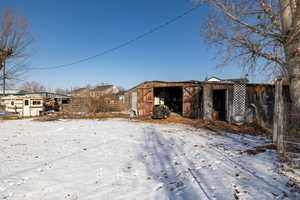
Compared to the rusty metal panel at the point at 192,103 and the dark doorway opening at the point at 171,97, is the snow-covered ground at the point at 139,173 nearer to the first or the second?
the rusty metal panel at the point at 192,103

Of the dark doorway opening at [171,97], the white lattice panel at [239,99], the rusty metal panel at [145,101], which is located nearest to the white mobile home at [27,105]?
the rusty metal panel at [145,101]

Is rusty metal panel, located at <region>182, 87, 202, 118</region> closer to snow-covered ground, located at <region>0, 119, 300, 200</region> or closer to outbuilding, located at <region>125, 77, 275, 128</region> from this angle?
outbuilding, located at <region>125, 77, 275, 128</region>

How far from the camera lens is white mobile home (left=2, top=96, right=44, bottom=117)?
45.5 ft

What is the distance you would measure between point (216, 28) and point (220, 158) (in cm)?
621

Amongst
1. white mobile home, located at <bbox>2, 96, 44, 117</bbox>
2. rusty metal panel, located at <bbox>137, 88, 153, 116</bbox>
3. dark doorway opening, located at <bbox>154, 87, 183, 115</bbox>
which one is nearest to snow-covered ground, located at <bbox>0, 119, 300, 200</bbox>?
rusty metal panel, located at <bbox>137, 88, 153, 116</bbox>

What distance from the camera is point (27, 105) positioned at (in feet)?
45.6

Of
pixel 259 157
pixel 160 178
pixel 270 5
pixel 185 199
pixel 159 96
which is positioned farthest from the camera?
pixel 159 96

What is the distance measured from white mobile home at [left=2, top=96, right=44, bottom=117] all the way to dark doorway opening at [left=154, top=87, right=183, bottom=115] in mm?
11645

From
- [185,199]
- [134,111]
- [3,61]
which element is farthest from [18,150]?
[3,61]

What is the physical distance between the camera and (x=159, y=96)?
588 inches

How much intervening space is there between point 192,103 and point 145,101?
3877mm

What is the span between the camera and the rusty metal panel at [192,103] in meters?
10.4

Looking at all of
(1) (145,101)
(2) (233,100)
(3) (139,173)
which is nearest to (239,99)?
(2) (233,100)

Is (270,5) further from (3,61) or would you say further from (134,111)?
(3,61)
